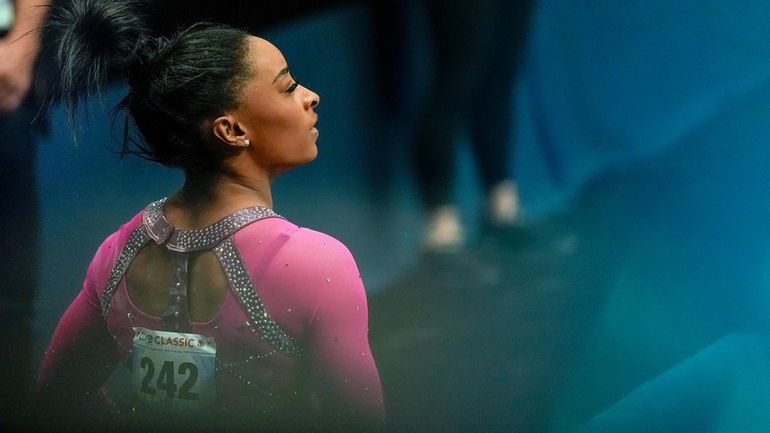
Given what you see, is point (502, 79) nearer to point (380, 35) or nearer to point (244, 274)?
point (380, 35)

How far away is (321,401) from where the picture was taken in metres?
2.89

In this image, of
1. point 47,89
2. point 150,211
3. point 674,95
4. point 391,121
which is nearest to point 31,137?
point 47,89

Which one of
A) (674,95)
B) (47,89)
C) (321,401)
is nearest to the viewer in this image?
(674,95)

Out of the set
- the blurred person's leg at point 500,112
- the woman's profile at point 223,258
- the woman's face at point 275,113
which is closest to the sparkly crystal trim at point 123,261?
the woman's profile at point 223,258

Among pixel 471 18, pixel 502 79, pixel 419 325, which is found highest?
pixel 471 18

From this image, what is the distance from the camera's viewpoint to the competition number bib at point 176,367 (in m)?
2.92

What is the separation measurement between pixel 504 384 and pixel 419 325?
307 mm

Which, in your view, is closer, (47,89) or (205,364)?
(205,364)

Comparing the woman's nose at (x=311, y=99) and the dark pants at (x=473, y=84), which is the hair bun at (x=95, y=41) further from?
the dark pants at (x=473, y=84)

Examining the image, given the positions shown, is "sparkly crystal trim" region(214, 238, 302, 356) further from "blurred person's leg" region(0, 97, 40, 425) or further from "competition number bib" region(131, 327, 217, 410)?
"blurred person's leg" region(0, 97, 40, 425)

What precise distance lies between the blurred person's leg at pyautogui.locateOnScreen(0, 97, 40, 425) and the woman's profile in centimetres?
38

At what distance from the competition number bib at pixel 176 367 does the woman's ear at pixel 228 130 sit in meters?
0.59

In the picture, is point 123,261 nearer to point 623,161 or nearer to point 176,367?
point 176,367

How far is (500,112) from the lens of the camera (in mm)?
2850
